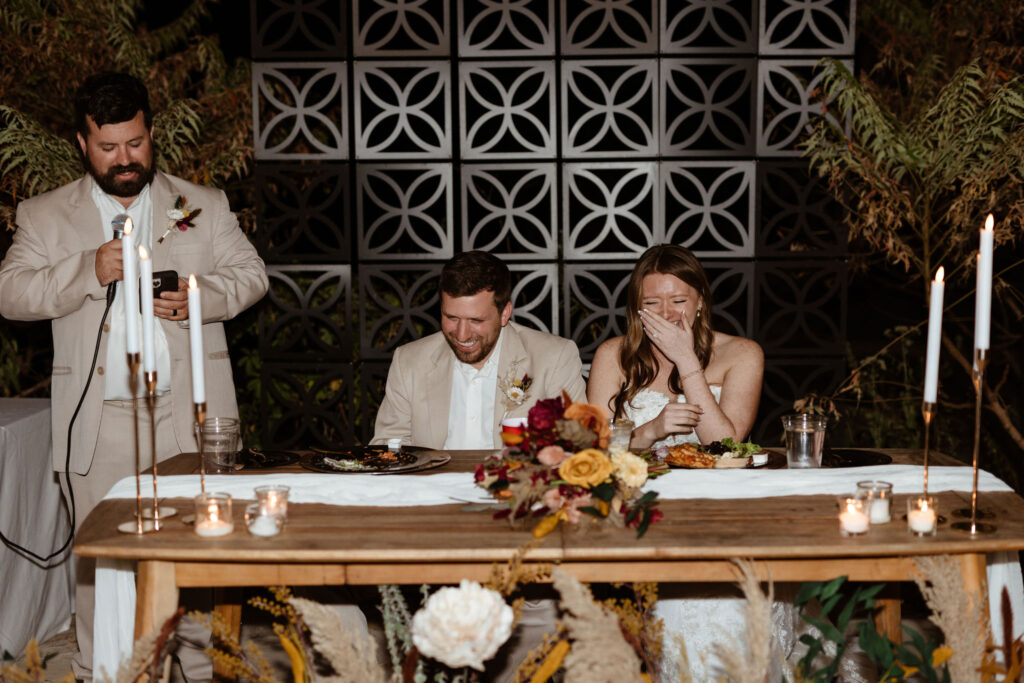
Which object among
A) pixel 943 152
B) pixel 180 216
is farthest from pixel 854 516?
pixel 943 152

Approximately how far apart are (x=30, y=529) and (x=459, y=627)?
113 inches

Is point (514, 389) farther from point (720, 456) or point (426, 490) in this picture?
point (426, 490)

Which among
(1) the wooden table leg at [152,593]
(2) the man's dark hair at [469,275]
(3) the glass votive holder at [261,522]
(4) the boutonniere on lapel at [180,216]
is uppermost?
(4) the boutonniere on lapel at [180,216]

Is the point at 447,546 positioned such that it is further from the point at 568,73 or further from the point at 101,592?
the point at 568,73

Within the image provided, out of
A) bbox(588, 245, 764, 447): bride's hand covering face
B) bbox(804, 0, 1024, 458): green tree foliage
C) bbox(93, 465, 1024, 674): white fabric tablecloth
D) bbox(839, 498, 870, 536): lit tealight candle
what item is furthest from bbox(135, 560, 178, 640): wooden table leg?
bbox(804, 0, 1024, 458): green tree foliage

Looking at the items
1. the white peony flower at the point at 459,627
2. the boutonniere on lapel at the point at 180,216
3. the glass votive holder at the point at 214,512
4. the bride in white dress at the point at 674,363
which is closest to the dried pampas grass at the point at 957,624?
the white peony flower at the point at 459,627

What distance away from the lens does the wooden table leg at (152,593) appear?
7.71 feet

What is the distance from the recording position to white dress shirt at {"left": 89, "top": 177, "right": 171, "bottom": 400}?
3709 millimetres

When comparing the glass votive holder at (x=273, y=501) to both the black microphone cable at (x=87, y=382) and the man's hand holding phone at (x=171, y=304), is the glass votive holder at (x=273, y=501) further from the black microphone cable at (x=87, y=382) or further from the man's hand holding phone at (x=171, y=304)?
the black microphone cable at (x=87, y=382)

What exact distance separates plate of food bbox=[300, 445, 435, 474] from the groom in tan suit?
47 centimetres

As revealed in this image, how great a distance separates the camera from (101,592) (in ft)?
9.06

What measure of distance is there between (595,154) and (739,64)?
741 millimetres

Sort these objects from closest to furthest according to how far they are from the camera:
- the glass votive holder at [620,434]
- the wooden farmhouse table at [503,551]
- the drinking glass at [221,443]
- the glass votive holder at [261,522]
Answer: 1. the wooden farmhouse table at [503,551]
2. the glass votive holder at [261,522]
3. the glass votive holder at [620,434]
4. the drinking glass at [221,443]

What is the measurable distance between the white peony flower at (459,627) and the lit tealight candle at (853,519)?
0.96 m
